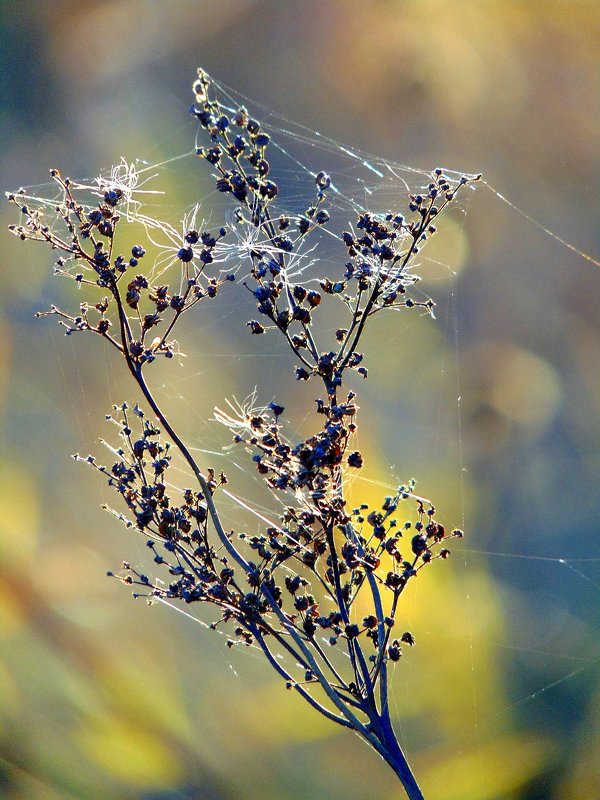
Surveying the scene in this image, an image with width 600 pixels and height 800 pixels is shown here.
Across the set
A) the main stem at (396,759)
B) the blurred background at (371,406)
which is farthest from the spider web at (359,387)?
the main stem at (396,759)

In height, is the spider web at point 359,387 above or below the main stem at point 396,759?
above

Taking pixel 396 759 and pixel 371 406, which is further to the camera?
pixel 371 406

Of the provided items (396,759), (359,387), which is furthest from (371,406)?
(396,759)

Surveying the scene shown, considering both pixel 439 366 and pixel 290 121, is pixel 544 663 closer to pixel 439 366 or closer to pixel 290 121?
pixel 439 366

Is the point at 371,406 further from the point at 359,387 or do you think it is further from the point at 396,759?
the point at 396,759

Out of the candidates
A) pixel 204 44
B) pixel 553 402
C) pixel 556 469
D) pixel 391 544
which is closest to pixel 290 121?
pixel 204 44

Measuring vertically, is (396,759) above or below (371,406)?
below

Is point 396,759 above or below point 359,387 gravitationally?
below

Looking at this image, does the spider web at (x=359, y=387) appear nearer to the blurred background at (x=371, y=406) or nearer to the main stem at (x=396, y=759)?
the blurred background at (x=371, y=406)
